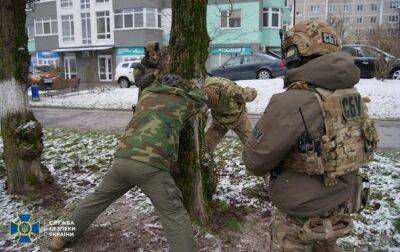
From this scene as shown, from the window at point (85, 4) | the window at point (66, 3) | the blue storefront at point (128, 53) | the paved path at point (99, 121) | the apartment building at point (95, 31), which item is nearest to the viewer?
the paved path at point (99, 121)

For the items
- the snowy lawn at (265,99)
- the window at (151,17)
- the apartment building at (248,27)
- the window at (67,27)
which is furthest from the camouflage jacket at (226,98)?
the window at (67,27)

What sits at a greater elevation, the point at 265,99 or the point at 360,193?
the point at 360,193

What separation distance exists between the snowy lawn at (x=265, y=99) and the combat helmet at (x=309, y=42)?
9049mm

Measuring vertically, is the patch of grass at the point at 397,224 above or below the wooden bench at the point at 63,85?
below

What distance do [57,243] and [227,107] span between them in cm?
231

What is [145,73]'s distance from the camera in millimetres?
4172

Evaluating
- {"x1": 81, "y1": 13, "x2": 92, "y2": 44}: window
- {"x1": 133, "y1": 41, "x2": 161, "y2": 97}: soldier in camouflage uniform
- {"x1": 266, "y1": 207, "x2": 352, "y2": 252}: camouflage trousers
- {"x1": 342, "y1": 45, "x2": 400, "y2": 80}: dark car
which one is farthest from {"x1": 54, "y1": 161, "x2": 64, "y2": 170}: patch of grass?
{"x1": 81, "y1": 13, "x2": 92, "y2": 44}: window

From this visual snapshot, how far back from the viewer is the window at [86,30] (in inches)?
1350

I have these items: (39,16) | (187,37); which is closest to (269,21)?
(39,16)

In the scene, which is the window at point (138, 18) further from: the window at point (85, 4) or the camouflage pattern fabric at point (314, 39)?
the camouflage pattern fabric at point (314, 39)

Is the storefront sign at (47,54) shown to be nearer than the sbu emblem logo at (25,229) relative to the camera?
No

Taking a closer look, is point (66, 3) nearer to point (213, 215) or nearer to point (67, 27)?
point (67, 27)

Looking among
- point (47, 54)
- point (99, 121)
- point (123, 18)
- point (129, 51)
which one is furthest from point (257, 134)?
point (47, 54)

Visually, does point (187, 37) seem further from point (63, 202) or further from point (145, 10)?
point (145, 10)
